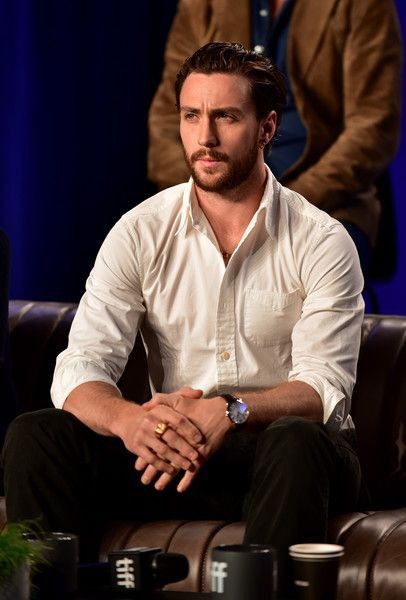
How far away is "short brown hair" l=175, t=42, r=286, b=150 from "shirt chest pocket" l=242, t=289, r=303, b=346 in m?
0.37

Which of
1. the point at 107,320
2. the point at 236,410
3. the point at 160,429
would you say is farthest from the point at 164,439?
the point at 107,320

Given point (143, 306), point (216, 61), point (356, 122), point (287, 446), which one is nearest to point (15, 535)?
point (287, 446)

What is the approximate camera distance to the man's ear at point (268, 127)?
2480mm

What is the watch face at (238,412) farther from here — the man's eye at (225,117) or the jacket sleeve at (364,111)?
the jacket sleeve at (364,111)

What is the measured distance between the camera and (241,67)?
2.41 metres

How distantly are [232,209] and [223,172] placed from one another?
95 mm

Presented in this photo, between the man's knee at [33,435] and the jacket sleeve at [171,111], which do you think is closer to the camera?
the man's knee at [33,435]

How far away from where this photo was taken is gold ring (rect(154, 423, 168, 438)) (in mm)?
2096

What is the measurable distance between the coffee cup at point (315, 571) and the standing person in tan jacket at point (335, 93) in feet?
7.49

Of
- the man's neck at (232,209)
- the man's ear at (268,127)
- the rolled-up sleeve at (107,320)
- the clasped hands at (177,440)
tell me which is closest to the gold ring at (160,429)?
the clasped hands at (177,440)

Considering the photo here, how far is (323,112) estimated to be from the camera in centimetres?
384

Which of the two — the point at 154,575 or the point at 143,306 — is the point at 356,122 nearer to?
the point at 143,306

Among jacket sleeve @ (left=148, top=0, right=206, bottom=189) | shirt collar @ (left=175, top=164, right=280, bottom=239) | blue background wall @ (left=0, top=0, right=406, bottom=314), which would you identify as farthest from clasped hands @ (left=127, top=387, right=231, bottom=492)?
blue background wall @ (left=0, top=0, right=406, bottom=314)

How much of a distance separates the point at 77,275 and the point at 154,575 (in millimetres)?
2946
